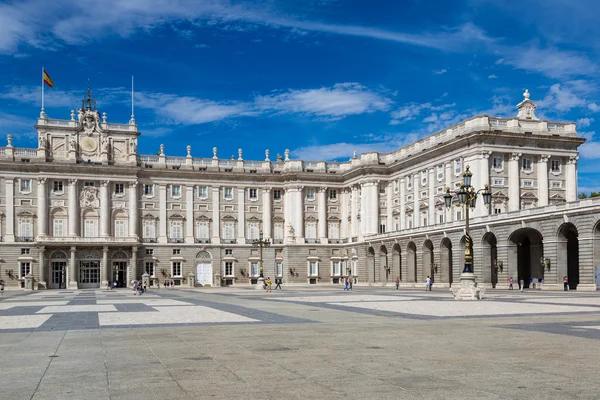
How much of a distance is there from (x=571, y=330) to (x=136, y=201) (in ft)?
271

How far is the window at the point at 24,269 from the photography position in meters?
91.4

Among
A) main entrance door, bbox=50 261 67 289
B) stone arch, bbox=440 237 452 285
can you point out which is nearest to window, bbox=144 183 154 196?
main entrance door, bbox=50 261 67 289

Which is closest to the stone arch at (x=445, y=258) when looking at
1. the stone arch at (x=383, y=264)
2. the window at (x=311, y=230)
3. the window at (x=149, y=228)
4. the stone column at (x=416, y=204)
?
the stone column at (x=416, y=204)

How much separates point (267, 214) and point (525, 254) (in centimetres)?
4443

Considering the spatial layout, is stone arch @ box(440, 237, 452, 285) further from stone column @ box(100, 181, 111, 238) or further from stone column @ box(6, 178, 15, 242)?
stone column @ box(6, 178, 15, 242)

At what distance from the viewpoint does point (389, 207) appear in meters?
95.5

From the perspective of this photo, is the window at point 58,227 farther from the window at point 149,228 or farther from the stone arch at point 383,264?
the stone arch at point 383,264

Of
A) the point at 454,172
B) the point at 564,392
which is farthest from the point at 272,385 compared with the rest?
the point at 454,172

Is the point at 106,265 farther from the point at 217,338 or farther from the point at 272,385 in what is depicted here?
the point at 272,385

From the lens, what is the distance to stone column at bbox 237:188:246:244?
103062 millimetres

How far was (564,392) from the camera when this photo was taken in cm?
1102

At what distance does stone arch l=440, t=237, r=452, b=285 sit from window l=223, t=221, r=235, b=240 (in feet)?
126

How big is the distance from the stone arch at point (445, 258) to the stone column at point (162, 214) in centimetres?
4250

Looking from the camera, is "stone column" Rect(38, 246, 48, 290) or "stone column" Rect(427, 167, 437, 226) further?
"stone column" Rect(38, 246, 48, 290)
